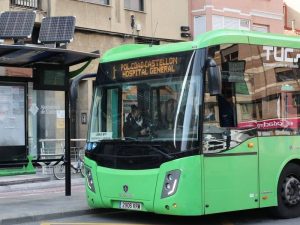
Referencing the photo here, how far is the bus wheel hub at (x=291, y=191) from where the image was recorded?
1018 centimetres

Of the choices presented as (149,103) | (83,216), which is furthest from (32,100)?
(149,103)

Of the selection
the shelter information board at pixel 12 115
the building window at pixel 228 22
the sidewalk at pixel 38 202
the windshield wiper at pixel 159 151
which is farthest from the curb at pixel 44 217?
the building window at pixel 228 22

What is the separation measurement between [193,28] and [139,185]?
18.5 meters

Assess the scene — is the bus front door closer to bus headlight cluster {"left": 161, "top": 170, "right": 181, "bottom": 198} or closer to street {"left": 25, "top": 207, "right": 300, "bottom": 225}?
bus headlight cluster {"left": 161, "top": 170, "right": 181, "bottom": 198}

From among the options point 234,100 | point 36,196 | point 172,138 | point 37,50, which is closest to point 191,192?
point 172,138

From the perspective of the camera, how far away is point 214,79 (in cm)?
880

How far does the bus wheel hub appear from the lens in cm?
1018

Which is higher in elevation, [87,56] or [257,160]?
[87,56]

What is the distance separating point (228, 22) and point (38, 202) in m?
17.5

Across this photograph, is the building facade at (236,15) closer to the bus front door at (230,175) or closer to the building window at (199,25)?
the building window at (199,25)

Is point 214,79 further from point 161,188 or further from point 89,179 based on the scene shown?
point 89,179

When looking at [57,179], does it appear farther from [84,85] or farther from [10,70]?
[84,85]

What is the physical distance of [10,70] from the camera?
18922 millimetres

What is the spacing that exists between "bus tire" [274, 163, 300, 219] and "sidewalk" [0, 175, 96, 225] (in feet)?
10.9
